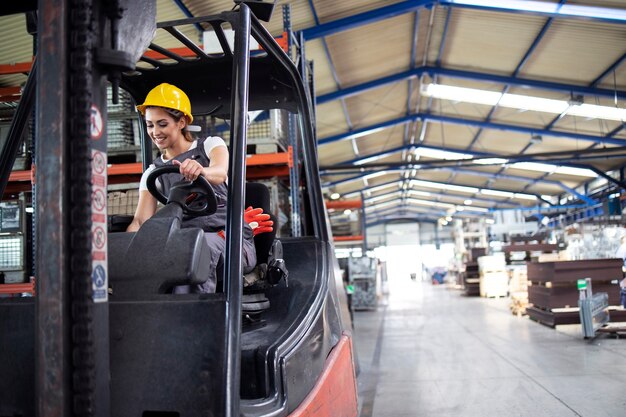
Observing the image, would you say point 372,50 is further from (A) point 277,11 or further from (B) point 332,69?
(A) point 277,11

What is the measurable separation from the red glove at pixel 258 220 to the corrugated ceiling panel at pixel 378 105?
13835 mm

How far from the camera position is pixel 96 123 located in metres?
1.36

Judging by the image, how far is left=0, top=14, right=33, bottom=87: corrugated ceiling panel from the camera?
8.46 meters

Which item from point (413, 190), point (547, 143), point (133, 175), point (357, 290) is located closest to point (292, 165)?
point (133, 175)

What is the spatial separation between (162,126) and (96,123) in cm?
116

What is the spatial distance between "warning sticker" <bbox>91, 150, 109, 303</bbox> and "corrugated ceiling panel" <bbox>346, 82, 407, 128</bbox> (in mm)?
15186

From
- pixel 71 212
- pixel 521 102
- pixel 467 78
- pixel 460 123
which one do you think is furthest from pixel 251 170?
pixel 460 123

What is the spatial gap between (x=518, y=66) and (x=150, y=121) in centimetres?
1270

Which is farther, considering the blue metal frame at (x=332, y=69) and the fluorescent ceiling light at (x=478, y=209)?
the fluorescent ceiling light at (x=478, y=209)

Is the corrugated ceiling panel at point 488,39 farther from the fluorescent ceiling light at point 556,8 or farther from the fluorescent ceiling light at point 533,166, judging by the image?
the fluorescent ceiling light at point 533,166

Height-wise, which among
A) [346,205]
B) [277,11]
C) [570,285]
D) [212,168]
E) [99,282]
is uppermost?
[277,11]

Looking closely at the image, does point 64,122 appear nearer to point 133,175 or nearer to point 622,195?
point 133,175

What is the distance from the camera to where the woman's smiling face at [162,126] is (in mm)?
2475

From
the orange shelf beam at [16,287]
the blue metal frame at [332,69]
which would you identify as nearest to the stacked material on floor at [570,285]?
the blue metal frame at [332,69]
